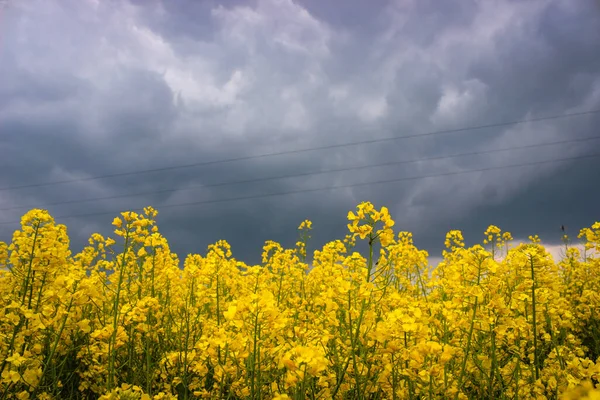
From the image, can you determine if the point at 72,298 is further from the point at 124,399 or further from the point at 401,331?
the point at 401,331

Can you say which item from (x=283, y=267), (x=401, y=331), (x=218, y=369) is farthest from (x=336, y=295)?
(x=283, y=267)

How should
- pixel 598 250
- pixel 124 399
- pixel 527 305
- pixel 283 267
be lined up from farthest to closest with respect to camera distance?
pixel 283 267, pixel 598 250, pixel 527 305, pixel 124 399

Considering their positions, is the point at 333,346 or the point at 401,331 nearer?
the point at 401,331

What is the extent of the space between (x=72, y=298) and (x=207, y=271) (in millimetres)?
2031

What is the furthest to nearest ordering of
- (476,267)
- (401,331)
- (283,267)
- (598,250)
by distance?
(283,267) < (598,250) < (476,267) < (401,331)

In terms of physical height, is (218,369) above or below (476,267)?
below

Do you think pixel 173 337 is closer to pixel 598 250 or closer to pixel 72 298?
pixel 72 298

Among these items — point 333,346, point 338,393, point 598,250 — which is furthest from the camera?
point 598,250

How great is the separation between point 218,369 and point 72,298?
120cm

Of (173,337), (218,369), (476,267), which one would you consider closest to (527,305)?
(476,267)

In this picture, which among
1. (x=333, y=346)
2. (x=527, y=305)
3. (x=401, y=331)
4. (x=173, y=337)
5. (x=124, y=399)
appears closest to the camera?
(x=124, y=399)

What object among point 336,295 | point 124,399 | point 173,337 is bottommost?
point 124,399

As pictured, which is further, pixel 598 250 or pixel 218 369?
pixel 598 250

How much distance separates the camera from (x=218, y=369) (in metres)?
3.17
